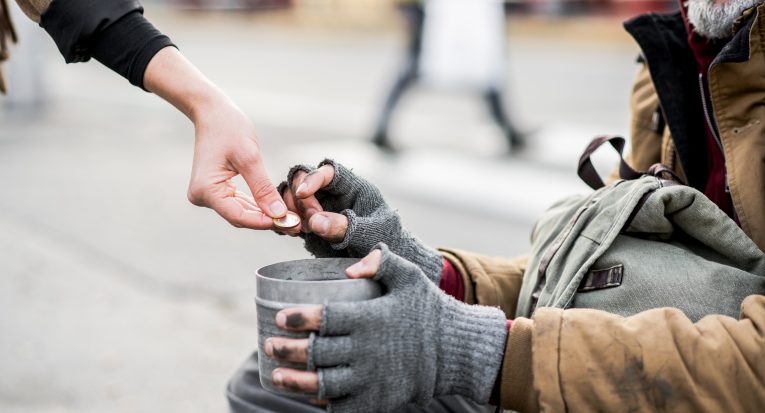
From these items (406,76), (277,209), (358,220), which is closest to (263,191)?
(277,209)

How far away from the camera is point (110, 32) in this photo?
1889mm

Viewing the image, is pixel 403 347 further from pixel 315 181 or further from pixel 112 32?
pixel 112 32

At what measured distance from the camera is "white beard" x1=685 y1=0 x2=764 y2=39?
1.73 m

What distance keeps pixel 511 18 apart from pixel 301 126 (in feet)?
40.9

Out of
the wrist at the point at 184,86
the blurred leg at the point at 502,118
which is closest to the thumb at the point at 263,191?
the wrist at the point at 184,86

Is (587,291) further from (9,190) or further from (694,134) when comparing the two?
(9,190)

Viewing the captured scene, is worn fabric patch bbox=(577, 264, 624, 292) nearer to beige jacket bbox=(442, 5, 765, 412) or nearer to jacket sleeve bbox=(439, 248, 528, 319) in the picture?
beige jacket bbox=(442, 5, 765, 412)

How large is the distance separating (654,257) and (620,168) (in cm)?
33

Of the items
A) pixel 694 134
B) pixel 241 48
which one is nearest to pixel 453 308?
pixel 694 134

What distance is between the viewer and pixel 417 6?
24.2ft

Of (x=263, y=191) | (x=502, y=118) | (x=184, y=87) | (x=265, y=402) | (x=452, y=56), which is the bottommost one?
(x=502, y=118)

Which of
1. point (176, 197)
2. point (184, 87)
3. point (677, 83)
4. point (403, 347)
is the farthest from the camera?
point (176, 197)

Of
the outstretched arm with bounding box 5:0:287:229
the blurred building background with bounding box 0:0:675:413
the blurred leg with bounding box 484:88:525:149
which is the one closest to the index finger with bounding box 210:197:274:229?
the outstretched arm with bounding box 5:0:287:229

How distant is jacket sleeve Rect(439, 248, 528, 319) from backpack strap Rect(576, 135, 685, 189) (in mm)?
259
